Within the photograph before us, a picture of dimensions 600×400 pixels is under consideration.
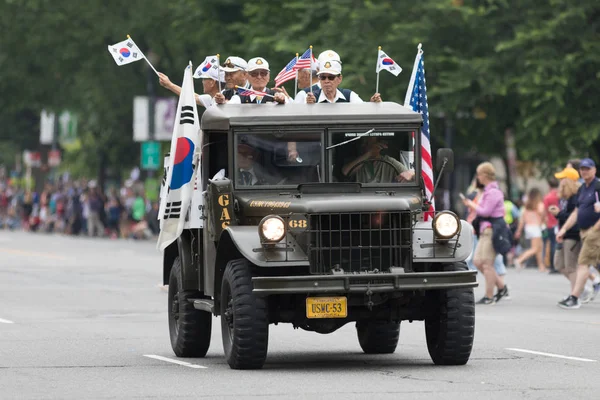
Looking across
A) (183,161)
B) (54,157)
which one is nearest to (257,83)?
(183,161)

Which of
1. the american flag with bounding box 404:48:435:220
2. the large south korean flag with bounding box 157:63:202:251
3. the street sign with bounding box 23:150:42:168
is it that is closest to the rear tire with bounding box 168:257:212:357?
the large south korean flag with bounding box 157:63:202:251

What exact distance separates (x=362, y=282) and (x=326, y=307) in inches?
12.7

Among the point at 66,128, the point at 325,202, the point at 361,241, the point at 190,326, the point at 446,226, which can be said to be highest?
the point at 66,128

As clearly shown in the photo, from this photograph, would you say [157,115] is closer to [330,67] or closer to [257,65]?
[257,65]

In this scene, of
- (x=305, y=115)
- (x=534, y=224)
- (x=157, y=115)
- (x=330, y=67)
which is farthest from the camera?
(x=157, y=115)

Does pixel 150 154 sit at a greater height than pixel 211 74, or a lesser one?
lesser

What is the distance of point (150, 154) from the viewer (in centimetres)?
5369

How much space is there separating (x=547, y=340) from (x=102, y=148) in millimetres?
45849

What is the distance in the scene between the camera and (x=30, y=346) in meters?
15.1

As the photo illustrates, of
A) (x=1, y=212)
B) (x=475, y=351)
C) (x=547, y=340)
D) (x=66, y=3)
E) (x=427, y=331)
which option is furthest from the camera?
(x=1, y=212)

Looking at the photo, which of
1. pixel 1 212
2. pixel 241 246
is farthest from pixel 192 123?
pixel 1 212

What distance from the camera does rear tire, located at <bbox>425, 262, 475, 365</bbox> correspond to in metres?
12.3

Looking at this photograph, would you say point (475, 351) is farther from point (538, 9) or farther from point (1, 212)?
point (1, 212)

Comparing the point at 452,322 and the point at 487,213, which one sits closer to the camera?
the point at 452,322
